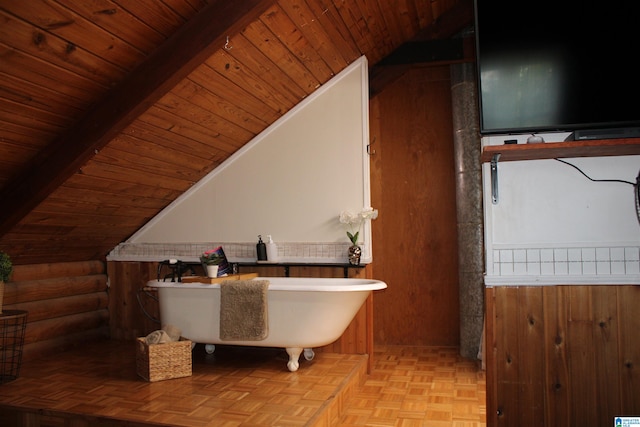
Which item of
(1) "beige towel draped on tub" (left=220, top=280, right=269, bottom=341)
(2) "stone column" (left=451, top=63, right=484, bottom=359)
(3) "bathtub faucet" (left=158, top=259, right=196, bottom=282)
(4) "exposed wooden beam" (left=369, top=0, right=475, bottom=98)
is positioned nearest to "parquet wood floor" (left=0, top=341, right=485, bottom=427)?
(1) "beige towel draped on tub" (left=220, top=280, right=269, bottom=341)

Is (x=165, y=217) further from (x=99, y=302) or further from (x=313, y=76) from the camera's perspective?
(x=313, y=76)

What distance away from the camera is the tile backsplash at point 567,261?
2.42 meters

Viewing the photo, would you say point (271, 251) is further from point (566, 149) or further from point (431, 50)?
point (566, 149)

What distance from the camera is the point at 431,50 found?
15.2ft

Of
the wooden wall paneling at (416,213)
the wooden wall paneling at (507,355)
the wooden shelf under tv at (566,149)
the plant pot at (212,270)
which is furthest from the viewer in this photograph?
the wooden wall paneling at (416,213)

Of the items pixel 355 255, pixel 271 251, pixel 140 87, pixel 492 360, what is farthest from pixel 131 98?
pixel 492 360

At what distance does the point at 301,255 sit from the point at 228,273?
1.92 feet

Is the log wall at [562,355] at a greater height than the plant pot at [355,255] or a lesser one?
lesser

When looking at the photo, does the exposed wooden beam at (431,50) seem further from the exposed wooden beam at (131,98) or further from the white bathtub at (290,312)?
the exposed wooden beam at (131,98)

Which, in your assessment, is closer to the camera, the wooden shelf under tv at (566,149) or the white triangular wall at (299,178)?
the wooden shelf under tv at (566,149)

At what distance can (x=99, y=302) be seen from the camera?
16.1 feet

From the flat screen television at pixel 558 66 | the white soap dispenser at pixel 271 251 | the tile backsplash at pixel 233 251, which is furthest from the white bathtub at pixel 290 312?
the flat screen television at pixel 558 66

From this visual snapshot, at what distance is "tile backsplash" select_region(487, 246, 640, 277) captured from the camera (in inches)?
95.3

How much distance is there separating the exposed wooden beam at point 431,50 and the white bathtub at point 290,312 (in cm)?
188
